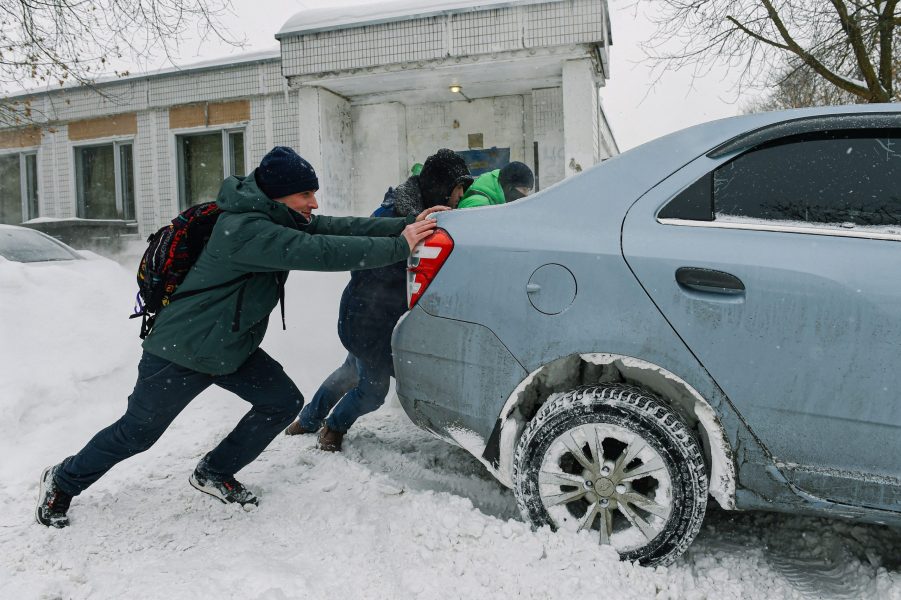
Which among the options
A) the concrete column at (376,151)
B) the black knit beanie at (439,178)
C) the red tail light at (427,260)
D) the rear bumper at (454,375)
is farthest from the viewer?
the concrete column at (376,151)

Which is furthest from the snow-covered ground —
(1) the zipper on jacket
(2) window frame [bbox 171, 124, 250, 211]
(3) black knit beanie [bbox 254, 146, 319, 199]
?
(2) window frame [bbox 171, 124, 250, 211]

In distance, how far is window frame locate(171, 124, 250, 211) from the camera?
40.7 feet

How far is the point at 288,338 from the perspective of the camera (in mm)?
5809

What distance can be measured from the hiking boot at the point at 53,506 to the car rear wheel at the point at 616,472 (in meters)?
2.03

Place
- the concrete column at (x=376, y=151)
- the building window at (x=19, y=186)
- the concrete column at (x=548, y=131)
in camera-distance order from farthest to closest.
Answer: the building window at (x=19, y=186) → the concrete column at (x=376, y=151) → the concrete column at (x=548, y=131)

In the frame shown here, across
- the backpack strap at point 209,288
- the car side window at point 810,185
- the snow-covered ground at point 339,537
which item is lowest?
the snow-covered ground at point 339,537

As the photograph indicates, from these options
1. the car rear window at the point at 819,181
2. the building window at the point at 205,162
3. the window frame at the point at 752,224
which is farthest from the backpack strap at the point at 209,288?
the building window at the point at 205,162

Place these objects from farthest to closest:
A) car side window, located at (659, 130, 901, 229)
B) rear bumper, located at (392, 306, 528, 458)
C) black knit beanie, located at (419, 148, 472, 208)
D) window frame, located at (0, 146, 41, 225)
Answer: window frame, located at (0, 146, 41, 225), black knit beanie, located at (419, 148, 472, 208), rear bumper, located at (392, 306, 528, 458), car side window, located at (659, 130, 901, 229)

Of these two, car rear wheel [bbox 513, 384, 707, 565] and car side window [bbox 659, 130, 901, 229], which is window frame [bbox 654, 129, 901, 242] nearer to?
car side window [bbox 659, 130, 901, 229]

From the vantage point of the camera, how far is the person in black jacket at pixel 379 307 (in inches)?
143

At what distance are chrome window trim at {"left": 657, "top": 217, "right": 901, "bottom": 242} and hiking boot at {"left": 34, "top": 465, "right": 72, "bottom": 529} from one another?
281 cm

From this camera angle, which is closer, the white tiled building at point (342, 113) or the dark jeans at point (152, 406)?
the dark jeans at point (152, 406)

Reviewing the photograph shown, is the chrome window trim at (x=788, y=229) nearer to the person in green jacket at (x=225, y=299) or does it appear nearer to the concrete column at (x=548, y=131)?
the person in green jacket at (x=225, y=299)

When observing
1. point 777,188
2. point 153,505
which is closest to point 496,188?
point 777,188
